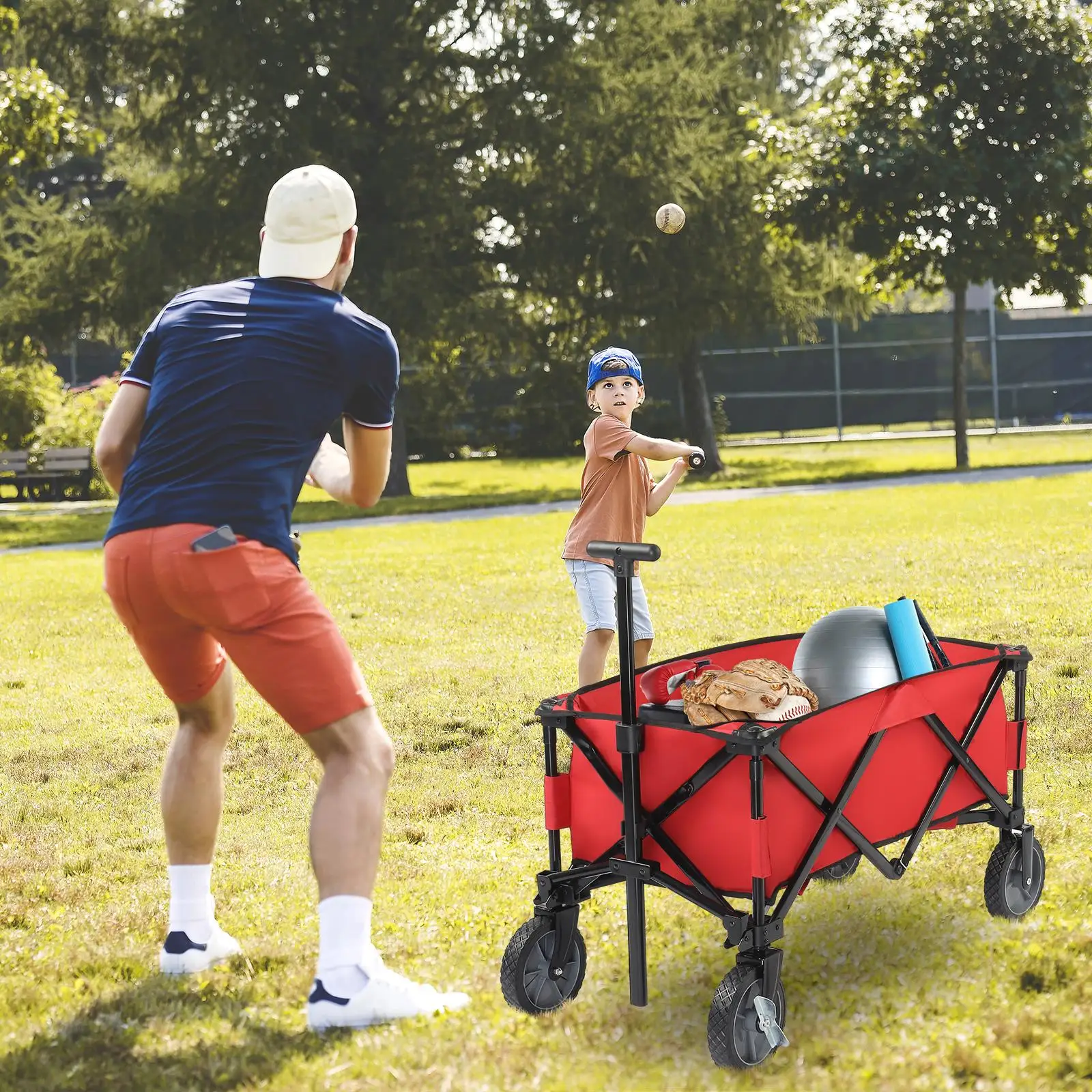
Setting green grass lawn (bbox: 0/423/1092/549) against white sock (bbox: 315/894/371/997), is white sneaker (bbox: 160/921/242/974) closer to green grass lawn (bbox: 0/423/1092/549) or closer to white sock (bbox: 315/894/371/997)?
white sock (bbox: 315/894/371/997)

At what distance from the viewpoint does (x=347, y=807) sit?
3.41m

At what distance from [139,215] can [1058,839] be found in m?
20.6

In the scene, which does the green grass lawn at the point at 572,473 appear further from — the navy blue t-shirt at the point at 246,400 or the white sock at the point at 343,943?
the white sock at the point at 343,943

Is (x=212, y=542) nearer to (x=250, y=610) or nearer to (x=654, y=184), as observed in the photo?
(x=250, y=610)

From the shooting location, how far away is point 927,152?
22.2 meters

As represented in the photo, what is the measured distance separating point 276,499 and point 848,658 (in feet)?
5.29

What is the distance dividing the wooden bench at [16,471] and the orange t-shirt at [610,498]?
2043 cm

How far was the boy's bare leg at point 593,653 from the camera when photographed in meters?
6.30

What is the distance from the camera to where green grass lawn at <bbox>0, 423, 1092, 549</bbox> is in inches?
802

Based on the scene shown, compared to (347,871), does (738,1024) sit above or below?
below

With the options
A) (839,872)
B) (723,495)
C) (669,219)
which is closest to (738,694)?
(839,872)

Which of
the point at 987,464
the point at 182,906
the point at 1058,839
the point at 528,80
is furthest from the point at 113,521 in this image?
the point at 987,464

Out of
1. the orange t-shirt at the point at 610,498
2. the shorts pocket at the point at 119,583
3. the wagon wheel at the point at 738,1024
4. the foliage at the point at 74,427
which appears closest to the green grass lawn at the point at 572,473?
the foliage at the point at 74,427

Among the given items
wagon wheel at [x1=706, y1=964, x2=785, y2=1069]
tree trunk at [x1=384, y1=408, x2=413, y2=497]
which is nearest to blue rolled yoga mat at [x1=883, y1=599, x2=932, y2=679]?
wagon wheel at [x1=706, y1=964, x2=785, y2=1069]
